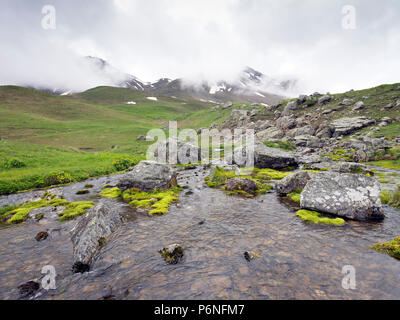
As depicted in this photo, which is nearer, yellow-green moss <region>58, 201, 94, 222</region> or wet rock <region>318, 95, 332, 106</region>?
yellow-green moss <region>58, 201, 94, 222</region>

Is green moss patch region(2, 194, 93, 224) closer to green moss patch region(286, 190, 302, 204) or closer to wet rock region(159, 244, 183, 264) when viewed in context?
wet rock region(159, 244, 183, 264)

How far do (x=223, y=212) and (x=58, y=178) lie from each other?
2476cm

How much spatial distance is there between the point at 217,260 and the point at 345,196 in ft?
32.6

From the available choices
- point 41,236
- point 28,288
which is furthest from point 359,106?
point 28,288

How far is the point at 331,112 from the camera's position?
71.8 m

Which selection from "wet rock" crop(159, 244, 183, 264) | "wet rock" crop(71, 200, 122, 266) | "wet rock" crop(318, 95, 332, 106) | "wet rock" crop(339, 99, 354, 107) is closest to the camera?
"wet rock" crop(159, 244, 183, 264)

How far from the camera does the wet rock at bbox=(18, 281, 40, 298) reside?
7348mm

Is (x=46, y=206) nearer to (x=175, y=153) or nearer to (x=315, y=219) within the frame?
(x=315, y=219)

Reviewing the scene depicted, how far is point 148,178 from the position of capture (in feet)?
69.2

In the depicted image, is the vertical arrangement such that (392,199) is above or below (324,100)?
below

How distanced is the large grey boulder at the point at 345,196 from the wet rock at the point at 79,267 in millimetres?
14102

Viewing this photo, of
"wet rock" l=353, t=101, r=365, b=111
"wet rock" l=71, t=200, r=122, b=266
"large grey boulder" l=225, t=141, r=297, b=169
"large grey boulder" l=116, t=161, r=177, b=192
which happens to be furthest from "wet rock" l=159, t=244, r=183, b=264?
"wet rock" l=353, t=101, r=365, b=111

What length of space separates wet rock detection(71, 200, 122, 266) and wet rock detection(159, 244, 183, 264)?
3628 mm

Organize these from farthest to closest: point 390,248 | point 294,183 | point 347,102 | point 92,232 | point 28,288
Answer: point 347,102, point 294,183, point 92,232, point 390,248, point 28,288
